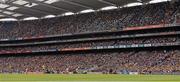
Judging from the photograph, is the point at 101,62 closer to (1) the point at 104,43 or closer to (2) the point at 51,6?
(1) the point at 104,43

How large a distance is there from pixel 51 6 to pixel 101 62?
1735cm

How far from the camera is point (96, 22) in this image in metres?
76.0

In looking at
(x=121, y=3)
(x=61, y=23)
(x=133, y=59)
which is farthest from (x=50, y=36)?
(x=133, y=59)

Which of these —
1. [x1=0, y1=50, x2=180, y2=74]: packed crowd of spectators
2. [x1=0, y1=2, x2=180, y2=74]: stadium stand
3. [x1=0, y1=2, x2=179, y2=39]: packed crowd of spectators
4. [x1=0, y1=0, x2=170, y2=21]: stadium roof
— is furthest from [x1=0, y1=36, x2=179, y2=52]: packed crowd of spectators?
[x1=0, y1=0, x2=170, y2=21]: stadium roof

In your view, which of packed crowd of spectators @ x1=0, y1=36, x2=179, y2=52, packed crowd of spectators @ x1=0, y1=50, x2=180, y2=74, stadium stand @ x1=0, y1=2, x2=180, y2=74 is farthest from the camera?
packed crowd of spectators @ x1=0, y1=36, x2=179, y2=52

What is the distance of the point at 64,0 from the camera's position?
230 feet

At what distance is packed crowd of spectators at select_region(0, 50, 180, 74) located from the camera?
5706cm

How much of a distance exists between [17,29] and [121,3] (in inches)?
1178

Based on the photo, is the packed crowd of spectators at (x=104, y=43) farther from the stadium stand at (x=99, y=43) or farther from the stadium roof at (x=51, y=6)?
the stadium roof at (x=51, y=6)

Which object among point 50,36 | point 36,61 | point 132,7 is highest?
point 132,7

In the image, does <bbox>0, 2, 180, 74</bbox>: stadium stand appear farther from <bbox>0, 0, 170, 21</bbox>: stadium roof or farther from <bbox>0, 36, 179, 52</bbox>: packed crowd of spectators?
<bbox>0, 0, 170, 21</bbox>: stadium roof

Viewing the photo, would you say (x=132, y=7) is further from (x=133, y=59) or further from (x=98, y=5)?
(x=133, y=59)

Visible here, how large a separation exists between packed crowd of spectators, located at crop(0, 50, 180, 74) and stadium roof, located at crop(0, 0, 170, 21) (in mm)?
9735

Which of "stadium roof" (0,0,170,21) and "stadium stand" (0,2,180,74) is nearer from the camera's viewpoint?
"stadium stand" (0,2,180,74)
